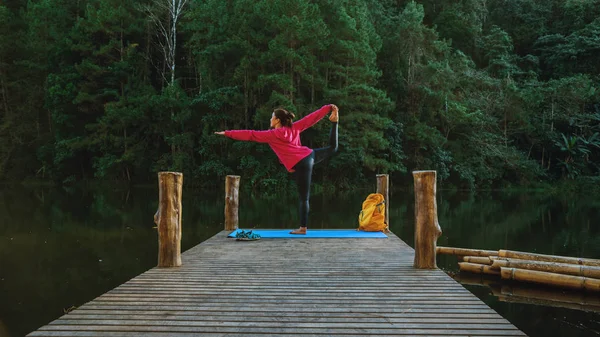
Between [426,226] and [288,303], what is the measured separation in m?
1.75

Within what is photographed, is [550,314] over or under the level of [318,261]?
under

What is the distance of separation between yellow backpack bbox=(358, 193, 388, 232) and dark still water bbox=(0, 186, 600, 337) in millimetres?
1078

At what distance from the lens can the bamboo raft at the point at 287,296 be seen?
2627 mm

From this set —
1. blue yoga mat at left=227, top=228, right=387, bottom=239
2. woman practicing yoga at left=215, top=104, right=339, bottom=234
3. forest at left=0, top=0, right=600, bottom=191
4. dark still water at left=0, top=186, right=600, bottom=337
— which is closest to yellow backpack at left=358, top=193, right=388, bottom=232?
blue yoga mat at left=227, top=228, right=387, bottom=239

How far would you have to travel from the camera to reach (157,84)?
2684 centimetres

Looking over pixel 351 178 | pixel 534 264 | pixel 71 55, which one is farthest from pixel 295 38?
pixel 534 264

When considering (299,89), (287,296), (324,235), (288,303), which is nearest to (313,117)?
(324,235)

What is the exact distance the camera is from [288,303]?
3.12 m

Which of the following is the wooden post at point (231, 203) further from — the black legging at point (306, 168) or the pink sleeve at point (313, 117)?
the pink sleeve at point (313, 117)

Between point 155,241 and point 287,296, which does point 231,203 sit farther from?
point 287,296

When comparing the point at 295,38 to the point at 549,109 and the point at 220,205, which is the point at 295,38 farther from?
the point at 549,109

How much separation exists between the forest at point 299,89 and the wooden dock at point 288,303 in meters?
15.6

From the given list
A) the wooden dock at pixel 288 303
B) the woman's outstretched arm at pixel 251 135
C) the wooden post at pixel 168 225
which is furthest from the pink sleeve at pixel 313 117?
the wooden post at pixel 168 225

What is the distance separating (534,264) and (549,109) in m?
21.7
